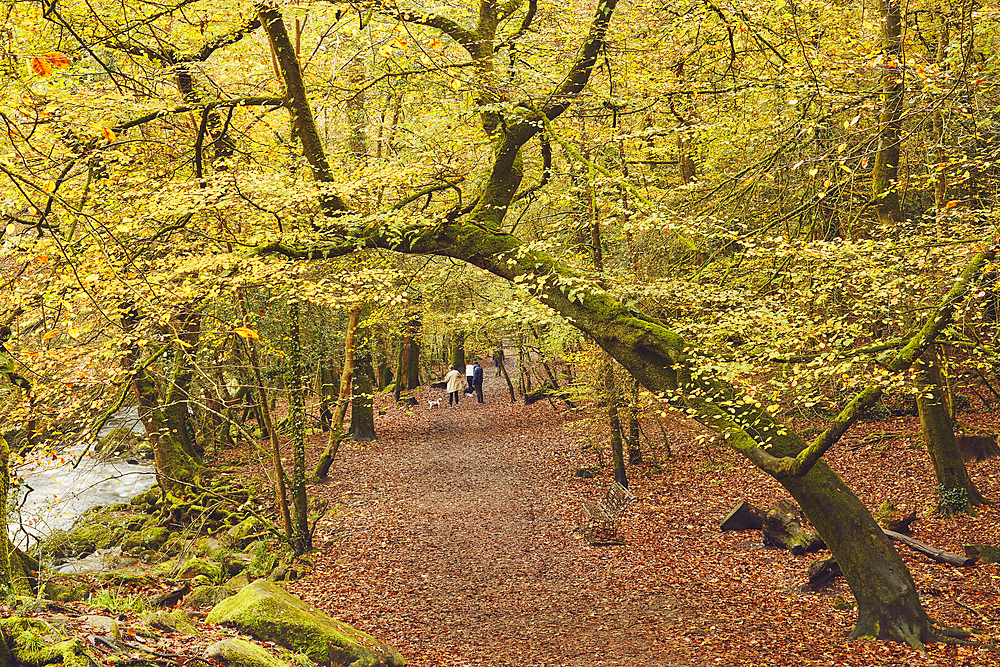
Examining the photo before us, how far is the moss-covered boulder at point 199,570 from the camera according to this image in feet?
32.2

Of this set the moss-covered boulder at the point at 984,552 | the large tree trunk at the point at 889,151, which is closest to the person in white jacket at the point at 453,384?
the large tree trunk at the point at 889,151

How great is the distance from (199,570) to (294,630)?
164 inches

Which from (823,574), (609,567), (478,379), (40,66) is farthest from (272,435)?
(478,379)

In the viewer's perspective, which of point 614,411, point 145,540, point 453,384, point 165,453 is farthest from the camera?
point 453,384

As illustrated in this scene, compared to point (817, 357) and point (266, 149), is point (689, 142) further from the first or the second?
point (266, 149)

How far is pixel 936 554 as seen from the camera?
28.6 ft

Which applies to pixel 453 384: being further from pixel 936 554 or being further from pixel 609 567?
pixel 936 554

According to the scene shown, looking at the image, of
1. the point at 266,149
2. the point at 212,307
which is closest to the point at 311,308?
the point at 212,307

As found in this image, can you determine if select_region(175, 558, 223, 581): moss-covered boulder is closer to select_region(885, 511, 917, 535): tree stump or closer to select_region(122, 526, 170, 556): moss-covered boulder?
select_region(122, 526, 170, 556): moss-covered boulder

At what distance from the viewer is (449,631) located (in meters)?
8.27

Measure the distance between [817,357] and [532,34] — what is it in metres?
5.60

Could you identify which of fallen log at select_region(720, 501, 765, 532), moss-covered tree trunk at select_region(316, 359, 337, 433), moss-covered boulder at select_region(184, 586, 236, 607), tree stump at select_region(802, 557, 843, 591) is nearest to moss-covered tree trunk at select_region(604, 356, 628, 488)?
fallen log at select_region(720, 501, 765, 532)

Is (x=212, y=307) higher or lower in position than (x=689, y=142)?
lower

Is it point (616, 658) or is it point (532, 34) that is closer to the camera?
point (616, 658)
